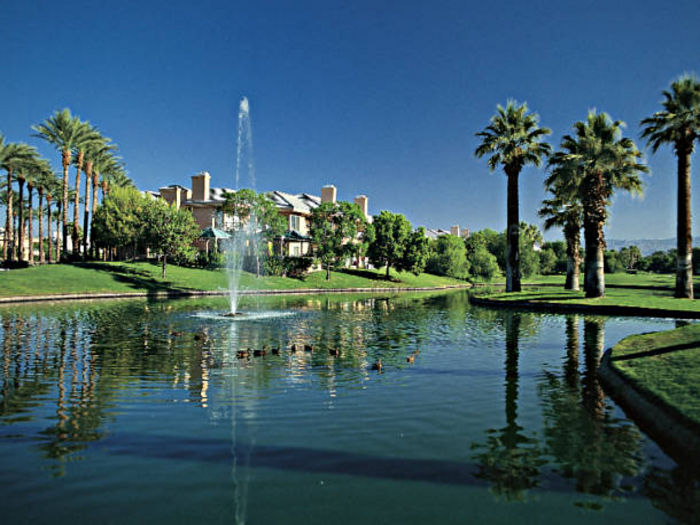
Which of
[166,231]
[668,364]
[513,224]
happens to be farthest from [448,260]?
[668,364]

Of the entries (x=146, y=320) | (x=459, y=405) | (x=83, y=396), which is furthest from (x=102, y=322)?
(x=459, y=405)

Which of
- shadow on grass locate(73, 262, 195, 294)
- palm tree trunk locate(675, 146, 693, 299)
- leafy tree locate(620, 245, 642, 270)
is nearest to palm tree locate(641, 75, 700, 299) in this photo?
palm tree trunk locate(675, 146, 693, 299)

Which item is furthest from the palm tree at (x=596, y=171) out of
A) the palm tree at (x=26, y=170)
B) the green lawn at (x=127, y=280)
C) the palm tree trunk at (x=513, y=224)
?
the palm tree at (x=26, y=170)

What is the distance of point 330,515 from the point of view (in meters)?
6.21

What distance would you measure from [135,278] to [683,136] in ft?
173

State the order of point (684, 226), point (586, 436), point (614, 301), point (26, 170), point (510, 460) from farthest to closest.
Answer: point (26, 170)
point (614, 301)
point (684, 226)
point (586, 436)
point (510, 460)

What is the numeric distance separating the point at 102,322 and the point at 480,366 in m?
20.8

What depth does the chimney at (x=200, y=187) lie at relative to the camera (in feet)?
278

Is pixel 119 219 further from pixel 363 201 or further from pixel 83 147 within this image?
pixel 363 201

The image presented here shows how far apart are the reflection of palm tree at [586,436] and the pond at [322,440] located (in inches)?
1.7

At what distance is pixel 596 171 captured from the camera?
36.2 meters

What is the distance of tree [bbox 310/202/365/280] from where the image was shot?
247 feet

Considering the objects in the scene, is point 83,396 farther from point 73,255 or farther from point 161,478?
point 73,255

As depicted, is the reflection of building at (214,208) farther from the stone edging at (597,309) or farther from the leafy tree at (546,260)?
the leafy tree at (546,260)
